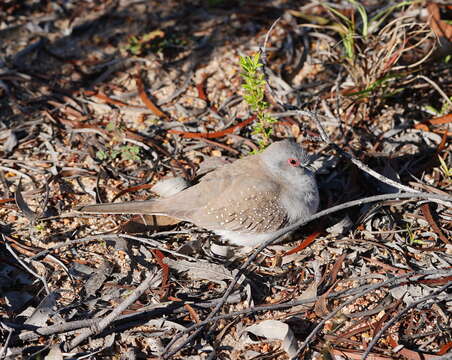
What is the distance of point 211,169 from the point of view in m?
Result: 5.16

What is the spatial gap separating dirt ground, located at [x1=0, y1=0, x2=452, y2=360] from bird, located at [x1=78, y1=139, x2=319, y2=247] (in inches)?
8.0

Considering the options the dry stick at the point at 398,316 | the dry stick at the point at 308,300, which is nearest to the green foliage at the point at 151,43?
the dry stick at the point at 308,300

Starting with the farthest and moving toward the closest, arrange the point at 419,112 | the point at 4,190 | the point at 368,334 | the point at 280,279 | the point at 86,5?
1. the point at 86,5
2. the point at 419,112
3. the point at 4,190
4. the point at 280,279
5. the point at 368,334

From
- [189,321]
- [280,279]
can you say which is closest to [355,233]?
[280,279]

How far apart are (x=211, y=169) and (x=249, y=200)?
2.60ft

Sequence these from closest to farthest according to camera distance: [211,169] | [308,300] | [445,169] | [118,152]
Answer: [308,300], [445,169], [211,169], [118,152]

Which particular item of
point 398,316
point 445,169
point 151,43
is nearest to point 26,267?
point 398,316

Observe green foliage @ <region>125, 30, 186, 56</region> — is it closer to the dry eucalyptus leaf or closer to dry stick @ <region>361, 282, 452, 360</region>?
the dry eucalyptus leaf

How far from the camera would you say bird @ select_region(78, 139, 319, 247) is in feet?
14.8

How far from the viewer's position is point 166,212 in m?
4.62

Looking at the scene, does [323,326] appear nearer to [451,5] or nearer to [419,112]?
[419,112]

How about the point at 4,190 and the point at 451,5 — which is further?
the point at 451,5

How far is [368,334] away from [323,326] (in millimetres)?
351

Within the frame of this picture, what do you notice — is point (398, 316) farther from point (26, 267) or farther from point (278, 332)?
point (26, 267)
